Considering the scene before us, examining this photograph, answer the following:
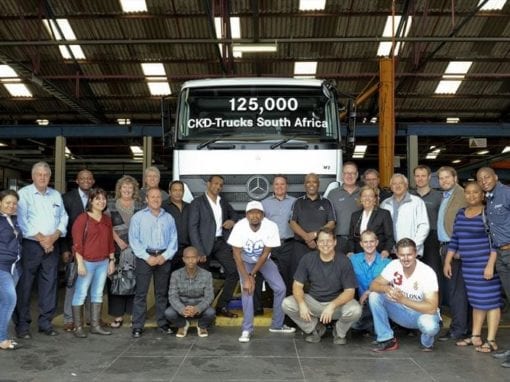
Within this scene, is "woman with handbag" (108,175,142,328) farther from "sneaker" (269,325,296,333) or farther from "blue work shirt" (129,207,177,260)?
"sneaker" (269,325,296,333)

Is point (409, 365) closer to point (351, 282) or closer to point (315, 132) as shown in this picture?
point (351, 282)

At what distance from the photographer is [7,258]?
5.21 metres

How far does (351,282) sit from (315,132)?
252cm

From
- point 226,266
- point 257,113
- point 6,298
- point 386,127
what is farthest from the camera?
point 386,127

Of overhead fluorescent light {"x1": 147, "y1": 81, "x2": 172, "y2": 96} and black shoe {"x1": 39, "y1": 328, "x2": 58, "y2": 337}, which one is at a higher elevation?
overhead fluorescent light {"x1": 147, "y1": 81, "x2": 172, "y2": 96}

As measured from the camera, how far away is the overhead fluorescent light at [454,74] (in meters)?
15.7

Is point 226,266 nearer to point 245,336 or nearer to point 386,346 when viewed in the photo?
point 245,336

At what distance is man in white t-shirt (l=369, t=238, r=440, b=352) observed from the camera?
5078mm

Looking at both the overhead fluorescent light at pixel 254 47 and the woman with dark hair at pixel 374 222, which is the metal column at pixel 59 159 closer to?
the overhead fluorescent light at pixel 254 47

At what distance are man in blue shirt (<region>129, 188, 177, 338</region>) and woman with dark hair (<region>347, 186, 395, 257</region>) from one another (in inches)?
83.2

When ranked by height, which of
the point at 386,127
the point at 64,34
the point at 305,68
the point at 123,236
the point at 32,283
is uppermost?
the point at 64,34

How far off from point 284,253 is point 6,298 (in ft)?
10.1

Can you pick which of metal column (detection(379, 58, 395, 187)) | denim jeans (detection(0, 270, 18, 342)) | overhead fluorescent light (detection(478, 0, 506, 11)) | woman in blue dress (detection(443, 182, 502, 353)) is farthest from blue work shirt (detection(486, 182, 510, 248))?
overhead fluorescent light (detection(478, 0, 506, 11))

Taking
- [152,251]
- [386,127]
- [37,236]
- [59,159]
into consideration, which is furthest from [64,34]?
[152,251]
